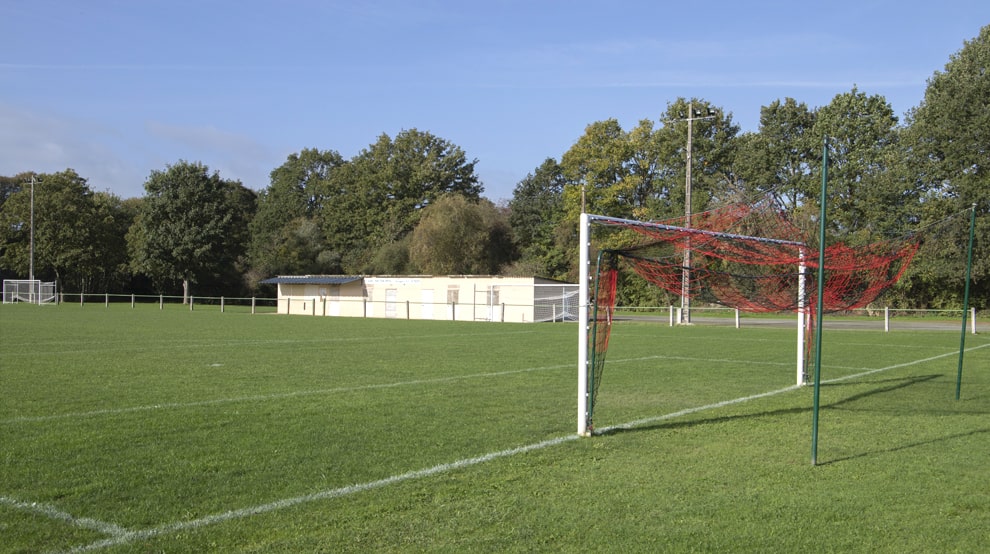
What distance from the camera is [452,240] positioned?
186ft

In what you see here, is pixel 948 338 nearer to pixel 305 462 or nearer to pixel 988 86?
pixel 988 86

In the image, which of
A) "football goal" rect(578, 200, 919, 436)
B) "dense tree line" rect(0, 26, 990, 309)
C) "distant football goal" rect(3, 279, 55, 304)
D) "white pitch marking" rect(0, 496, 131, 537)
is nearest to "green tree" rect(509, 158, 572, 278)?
"dense tree line" rect(0, 26, 990, 309)

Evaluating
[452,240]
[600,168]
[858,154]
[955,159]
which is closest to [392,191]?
[452,240]

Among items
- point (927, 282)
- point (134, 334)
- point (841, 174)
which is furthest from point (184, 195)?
point (927, 282)

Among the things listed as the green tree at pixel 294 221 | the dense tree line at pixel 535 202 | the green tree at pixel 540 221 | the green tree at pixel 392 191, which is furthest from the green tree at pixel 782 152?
the green tree at pixel 294 221

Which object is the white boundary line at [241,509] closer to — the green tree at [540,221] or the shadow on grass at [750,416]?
the shadow on grass at [750,416]

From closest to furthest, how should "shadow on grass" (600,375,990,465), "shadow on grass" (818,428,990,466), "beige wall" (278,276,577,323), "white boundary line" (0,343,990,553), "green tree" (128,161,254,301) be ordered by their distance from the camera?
"white boundary line" (0,343,990,553) < "shadow on grass" (818,428,990,466) < "shadow on grass" (600,375,990,465) < "beige wall" (278,276,577,323) < "green tree" (128,161,254,301)

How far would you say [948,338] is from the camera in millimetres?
25203

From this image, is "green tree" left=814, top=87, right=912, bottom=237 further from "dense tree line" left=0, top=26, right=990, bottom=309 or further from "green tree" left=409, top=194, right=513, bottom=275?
"green tree" left=409, top=194, right=513, bottom=275

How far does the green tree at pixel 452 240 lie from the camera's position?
56312 millimetres

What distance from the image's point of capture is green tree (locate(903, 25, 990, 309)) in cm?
3953

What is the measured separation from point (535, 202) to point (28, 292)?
1556 inches

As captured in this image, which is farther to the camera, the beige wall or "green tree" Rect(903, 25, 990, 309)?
"green tree" Rect(903, 25, 990, 309)

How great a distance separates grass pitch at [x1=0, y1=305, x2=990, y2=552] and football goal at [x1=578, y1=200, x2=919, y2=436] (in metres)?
1.02
